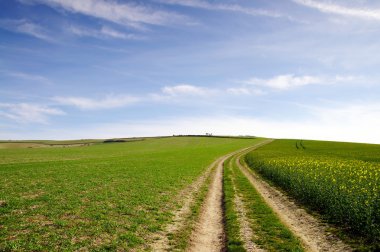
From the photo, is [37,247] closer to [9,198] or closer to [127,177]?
[9,198]

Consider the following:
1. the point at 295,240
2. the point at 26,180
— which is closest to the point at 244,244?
the point at 295,240

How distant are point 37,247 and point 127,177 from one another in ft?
77.0

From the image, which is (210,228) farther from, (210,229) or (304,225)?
(304,225)

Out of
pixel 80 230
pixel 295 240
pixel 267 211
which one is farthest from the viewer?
pixel 267 211

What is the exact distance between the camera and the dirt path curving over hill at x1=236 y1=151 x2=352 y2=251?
573 inches

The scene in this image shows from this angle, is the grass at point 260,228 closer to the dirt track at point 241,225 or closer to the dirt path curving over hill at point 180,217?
the dirt track at point 241,225

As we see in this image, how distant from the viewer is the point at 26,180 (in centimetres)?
3334

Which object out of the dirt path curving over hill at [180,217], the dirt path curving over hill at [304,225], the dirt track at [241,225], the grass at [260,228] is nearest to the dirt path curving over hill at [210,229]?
the dirt track at [241,225]

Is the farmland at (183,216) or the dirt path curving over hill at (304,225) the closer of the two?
the dirt path curving over hill at (304,225)

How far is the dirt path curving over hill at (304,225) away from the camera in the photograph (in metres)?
14.5

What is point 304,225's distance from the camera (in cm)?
1811

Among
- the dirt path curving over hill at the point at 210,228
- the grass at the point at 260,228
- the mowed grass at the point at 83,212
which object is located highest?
the mowed grass at the point at 83,212

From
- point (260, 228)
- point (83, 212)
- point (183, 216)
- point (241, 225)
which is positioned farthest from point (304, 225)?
point (83, 212)

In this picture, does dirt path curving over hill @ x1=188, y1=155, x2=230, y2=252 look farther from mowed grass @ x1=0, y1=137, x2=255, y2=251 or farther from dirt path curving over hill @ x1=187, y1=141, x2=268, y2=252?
mowed grass @ x1=0, y1=137, x2=255, y2=251
